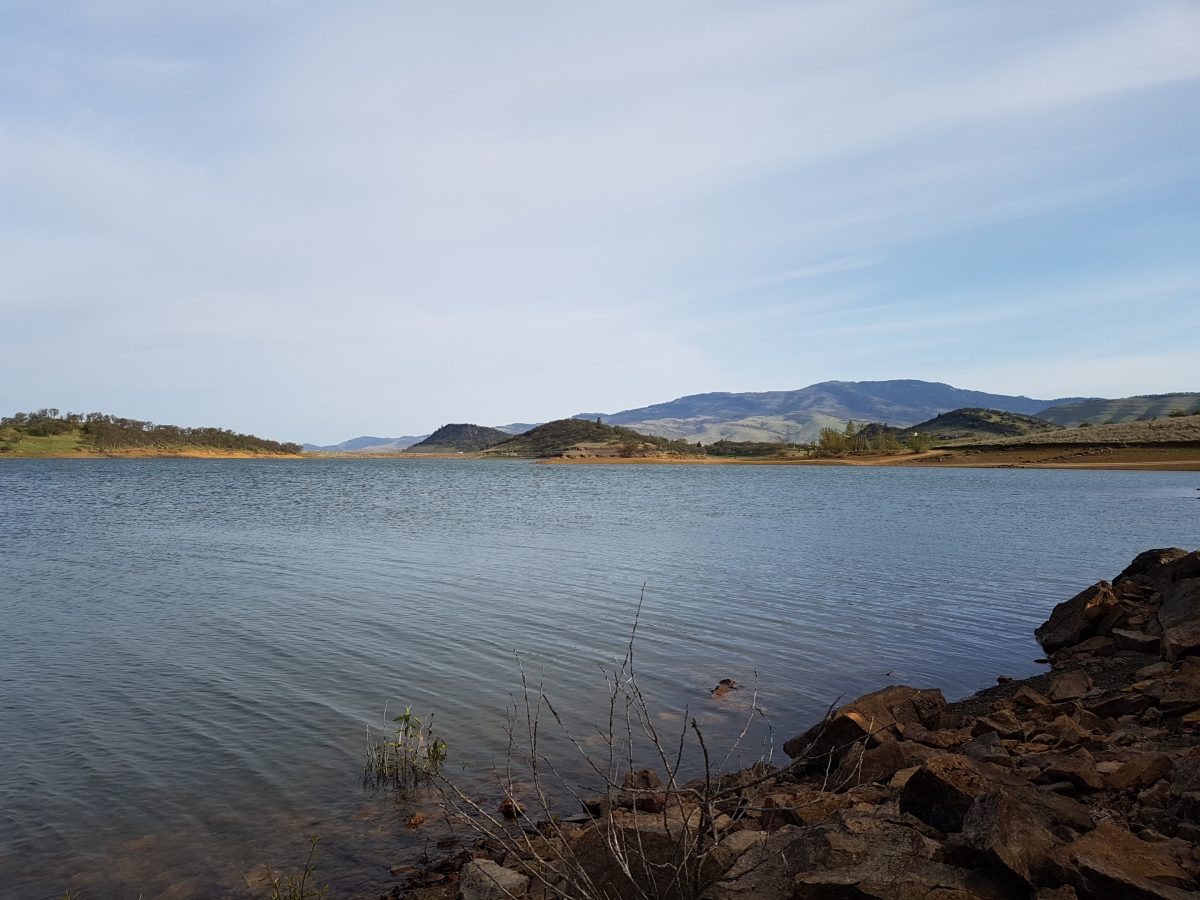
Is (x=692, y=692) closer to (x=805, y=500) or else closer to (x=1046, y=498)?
(x=805, y=500)

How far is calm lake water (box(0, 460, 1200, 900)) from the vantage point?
7.67 m

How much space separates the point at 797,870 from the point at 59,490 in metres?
68.3

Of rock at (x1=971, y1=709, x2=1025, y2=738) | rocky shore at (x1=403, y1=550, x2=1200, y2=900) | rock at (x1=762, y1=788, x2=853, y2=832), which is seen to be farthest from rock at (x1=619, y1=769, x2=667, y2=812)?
rock at (x1=971, y1=709, x2=1025, y2=738)

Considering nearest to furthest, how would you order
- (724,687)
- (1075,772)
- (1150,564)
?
(1075,772)
(724,687)
(1150,564)

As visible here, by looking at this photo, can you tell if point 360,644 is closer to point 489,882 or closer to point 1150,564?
point 489,882

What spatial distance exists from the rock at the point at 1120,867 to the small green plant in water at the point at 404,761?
6.12 metres

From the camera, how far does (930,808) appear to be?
564 centimetres

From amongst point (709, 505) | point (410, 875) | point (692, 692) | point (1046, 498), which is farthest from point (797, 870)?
point (1046, 498)

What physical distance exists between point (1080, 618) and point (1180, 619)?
2.65 metres

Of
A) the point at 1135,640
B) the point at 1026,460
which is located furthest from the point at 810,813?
the point at 1026,460

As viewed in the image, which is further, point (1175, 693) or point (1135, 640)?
point (1135, 640)

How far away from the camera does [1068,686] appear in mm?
10570

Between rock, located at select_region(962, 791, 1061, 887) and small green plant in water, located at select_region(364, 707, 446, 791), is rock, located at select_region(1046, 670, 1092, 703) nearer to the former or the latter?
rock, located at select_region(962, 791, 1061, 887)

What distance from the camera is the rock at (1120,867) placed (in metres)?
4.23
